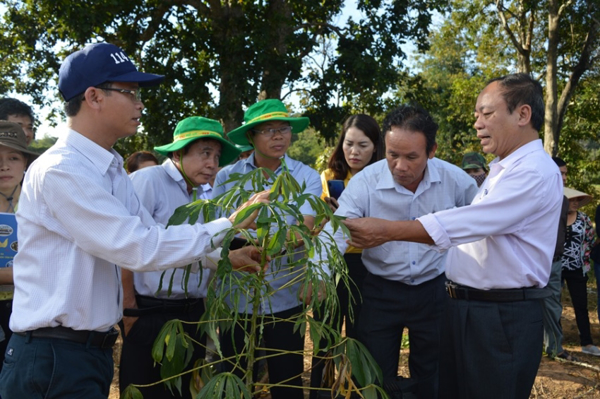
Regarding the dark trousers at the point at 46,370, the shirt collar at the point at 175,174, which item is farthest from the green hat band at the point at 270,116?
the dark trousers at the point at 46,370

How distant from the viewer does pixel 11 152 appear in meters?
3.53

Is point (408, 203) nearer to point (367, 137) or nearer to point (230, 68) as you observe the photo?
point (367, 137)

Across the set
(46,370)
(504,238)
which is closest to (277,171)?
(504,238)

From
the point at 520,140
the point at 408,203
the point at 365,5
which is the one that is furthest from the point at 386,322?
the point at 365,5

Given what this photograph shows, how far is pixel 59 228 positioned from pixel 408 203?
6.38ft

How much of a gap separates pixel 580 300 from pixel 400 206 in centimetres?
403

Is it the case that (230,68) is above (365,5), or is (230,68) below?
below

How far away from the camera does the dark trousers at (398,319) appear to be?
345 cm

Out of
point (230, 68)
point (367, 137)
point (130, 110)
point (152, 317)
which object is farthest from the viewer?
point (230, 68)

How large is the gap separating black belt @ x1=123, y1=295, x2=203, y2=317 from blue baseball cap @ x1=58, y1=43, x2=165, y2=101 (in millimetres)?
1257

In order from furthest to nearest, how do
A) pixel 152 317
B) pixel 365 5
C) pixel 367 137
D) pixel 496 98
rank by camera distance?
pixel 365 5, pixel 367 137, pixel 152 317, pixel 496 98

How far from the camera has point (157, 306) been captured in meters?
3.20

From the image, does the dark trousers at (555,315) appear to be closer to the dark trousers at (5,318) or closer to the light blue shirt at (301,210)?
the light blue shirt at (301,210)

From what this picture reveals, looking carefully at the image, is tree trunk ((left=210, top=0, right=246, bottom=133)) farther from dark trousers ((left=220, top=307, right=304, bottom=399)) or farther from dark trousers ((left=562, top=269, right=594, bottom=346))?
dark trousers ((left=220, top=307, right=304, bottom=399))
